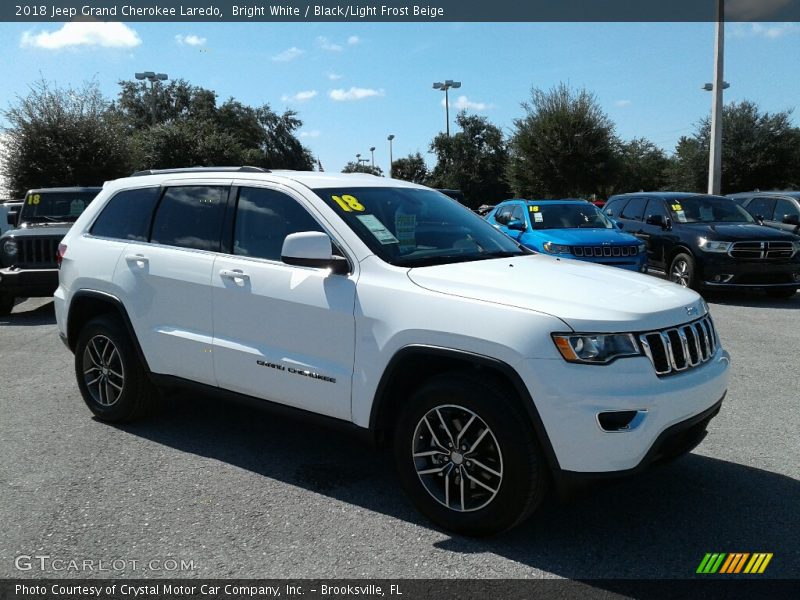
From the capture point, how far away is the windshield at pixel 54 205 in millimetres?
11336

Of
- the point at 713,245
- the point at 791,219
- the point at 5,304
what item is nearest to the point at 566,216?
the point at 713,245

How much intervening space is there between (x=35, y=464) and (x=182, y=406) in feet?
4.52

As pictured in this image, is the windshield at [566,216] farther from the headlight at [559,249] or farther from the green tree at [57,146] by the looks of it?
the green tree at [57,146]

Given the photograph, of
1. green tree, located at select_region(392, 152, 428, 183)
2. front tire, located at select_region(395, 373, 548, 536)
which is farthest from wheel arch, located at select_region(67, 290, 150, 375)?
green tree, located at select_region(392, 152, 428, 183)

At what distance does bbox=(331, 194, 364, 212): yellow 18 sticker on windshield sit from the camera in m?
4.03

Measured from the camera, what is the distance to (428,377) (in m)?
3.59

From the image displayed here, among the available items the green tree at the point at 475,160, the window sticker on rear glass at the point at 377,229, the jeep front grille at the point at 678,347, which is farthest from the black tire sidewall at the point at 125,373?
the green tree at the point at 475,160

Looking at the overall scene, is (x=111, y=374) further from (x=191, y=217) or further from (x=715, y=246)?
(x=715, y=246)

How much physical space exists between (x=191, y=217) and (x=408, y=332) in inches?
78.3

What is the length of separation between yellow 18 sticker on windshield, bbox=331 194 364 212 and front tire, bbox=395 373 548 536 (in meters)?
1.17

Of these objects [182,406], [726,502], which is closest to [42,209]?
[182,406]

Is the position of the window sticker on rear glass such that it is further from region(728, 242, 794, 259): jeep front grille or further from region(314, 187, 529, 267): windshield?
region(728, 242, 794, 259): jeep front grille

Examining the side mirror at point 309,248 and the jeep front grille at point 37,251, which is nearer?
the side mirror at point 309,248

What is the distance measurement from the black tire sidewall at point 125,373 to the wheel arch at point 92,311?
8 cm
